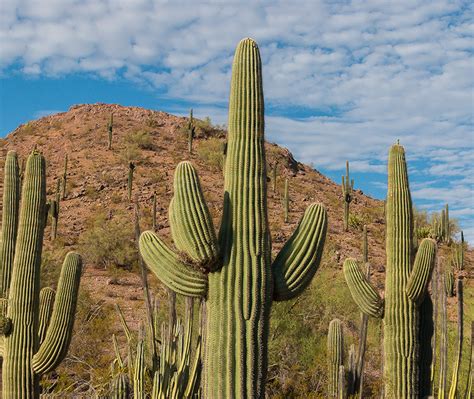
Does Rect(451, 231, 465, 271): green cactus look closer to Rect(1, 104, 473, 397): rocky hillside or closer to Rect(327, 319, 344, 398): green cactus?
Rect(1, 104, 473, 397): rocky hillside

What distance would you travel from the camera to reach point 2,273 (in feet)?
32.3

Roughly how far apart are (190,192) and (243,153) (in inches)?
26.0

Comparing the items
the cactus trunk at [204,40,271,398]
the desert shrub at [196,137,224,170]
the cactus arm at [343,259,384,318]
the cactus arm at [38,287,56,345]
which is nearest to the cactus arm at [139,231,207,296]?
the cactus trunk at [204,40,271,398]

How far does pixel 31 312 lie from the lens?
8828mm

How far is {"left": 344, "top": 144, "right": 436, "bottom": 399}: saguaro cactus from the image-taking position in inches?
323

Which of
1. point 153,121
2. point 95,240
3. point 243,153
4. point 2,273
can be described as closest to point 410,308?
point 243,153

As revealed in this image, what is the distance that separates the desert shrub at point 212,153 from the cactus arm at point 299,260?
32809 millimetres

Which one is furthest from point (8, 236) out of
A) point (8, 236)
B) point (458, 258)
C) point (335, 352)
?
point (458, 258)

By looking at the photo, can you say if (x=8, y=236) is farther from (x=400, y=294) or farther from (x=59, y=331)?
(x=400, y=294)

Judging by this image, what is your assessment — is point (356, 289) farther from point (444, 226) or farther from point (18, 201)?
point (444, 226)

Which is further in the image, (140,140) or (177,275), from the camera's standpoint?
(140,140)

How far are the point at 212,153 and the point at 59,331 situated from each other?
106 ft

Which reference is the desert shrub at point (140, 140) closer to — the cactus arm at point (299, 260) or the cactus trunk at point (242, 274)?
the cactus trunk at point (242, 274)

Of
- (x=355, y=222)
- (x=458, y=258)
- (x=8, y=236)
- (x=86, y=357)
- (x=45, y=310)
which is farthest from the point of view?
(x=355, y=222)
